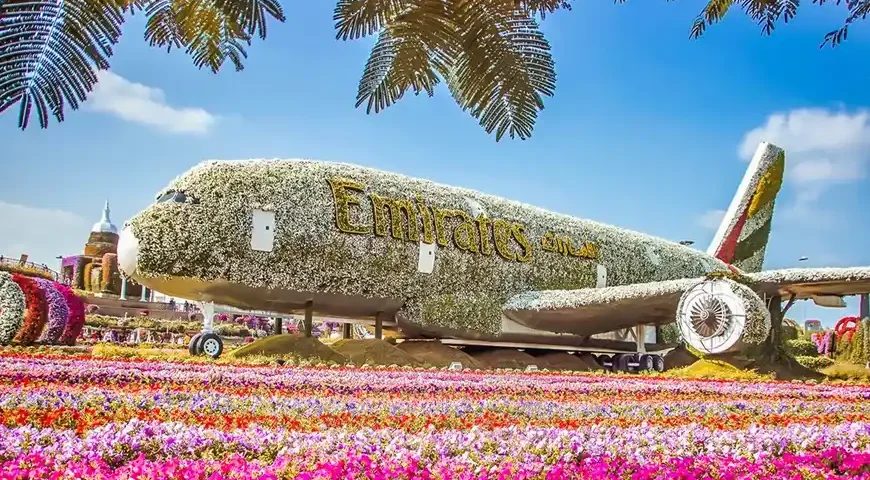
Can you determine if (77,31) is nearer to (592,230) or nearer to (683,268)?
(592,230)

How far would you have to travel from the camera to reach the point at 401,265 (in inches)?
631

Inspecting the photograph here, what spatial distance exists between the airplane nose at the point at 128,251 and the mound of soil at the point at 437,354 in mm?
6219

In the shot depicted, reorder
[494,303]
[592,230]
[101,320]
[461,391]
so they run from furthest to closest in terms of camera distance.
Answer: [101,320] < [592,230] < [494,303] < [461,391]

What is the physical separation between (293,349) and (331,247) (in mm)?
2149

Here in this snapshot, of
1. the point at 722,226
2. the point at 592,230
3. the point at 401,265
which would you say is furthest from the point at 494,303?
the point at 722,226

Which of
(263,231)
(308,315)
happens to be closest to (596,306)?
(308,315)

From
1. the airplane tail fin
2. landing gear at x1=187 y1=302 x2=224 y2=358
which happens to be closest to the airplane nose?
landing gear at x1=187 y1=302 x2=224 y2=358

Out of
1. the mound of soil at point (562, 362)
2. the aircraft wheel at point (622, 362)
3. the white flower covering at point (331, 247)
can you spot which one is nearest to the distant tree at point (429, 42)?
the white flower covering at point (331, 247)

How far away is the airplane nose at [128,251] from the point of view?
1330 centimetres

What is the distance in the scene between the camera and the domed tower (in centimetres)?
4794

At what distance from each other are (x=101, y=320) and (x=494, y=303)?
1923 centimetres

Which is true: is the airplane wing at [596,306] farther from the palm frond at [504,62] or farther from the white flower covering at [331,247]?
the palm frond at [504,62]

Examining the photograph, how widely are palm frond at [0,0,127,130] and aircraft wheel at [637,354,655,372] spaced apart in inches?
755

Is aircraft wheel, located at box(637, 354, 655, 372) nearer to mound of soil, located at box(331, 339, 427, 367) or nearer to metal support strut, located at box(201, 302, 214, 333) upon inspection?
mound of soil, located at box(331, 339, 427, 367)
